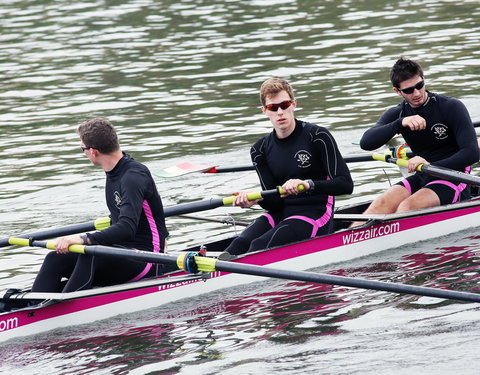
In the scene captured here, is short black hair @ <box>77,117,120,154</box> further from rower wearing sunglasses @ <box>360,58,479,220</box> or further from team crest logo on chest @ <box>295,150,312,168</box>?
rower wearing sunglasses @ <box>360,58,479,220</box>

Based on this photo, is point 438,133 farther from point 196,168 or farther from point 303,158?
point 196,168

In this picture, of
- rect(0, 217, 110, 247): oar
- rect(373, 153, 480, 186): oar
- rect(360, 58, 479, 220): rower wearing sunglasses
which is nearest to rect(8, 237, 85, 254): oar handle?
rect(0, 217, 110, 247): oar

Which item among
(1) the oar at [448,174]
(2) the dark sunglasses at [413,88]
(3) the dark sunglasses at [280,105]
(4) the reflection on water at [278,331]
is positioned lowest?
(4) the reflection on water at [278,331]

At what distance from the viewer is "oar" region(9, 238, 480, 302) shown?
735cm

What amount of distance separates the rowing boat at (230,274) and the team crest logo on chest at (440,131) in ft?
2.32

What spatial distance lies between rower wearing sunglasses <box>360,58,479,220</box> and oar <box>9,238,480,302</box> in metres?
2.83

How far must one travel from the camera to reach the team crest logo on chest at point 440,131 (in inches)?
407

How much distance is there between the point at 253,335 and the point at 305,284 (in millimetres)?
1436

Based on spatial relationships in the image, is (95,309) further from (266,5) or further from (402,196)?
(266,5)

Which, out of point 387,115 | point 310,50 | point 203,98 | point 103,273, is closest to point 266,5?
point 310,50

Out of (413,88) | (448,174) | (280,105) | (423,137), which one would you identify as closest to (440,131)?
(423,137)

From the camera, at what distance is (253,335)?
26.6ft

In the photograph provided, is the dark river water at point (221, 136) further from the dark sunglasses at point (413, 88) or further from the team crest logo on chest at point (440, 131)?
the dark sunglasses at point (413, 88)

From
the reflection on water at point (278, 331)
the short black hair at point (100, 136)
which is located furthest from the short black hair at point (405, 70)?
the short black hair at point (100, 136)
